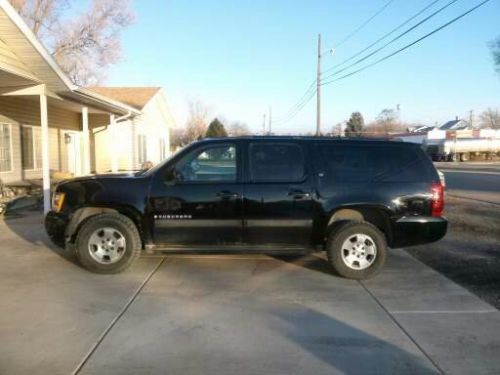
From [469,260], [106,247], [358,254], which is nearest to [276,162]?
[358,254]

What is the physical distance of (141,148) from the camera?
27672mm

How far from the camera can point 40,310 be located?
5633 millimetres

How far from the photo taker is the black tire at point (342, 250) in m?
7.00

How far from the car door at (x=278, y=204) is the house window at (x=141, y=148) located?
20.5m

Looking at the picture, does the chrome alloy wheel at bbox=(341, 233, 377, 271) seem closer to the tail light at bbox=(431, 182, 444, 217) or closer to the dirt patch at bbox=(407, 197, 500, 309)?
the tail light at bbox=(431, 182, 444, 217)

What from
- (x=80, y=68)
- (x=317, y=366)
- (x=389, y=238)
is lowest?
(x=317, y=366)

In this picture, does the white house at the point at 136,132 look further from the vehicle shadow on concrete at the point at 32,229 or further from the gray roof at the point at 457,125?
the gray roof at the point at 457,125

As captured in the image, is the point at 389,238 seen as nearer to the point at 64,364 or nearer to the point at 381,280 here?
the point at 381,280

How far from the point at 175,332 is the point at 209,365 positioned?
810mm

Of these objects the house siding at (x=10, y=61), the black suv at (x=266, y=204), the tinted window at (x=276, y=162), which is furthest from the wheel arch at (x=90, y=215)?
the house siding at (x=10, y=61)

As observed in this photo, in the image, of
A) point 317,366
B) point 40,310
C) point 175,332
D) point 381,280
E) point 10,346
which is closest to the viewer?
point 317,366

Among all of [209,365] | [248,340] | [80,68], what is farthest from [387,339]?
[80,68]

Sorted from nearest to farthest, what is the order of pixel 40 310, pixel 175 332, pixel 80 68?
pixel 175 332, pixel 40 310, pixel 80 68

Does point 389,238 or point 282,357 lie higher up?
point 389,238
